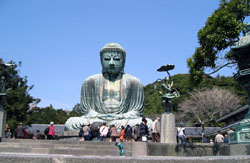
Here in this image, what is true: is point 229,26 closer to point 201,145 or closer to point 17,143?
point 201,145

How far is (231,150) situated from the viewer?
768 cm

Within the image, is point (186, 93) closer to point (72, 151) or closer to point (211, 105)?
point (211, 105)

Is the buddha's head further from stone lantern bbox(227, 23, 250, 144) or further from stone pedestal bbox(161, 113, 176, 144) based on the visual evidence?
stone lantern bbox(227, 23, 250, 144)

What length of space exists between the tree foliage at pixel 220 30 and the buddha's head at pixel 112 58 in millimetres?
7294

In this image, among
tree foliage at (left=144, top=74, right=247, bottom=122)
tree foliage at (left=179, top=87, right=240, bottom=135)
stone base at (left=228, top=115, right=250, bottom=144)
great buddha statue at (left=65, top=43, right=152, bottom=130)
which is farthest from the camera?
tree foliage at (left=144, top=74, right=247, bottom=122)

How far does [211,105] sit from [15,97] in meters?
23.6

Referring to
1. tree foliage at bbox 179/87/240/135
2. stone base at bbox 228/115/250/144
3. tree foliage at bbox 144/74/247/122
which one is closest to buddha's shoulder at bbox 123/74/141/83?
stone base at bbox 228/115/250/144

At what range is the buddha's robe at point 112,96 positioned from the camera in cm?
1883

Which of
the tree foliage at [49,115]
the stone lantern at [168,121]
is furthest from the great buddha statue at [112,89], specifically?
the tree foliage at [49,115]

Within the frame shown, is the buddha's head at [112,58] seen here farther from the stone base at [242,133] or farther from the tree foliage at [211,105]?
the tree foliage at [211,105]

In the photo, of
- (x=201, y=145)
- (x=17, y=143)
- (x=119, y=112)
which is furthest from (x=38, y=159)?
(x=119, y=112)

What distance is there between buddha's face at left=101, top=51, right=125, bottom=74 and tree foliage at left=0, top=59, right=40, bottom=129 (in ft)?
27.9

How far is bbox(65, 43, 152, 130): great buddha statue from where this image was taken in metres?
19.0

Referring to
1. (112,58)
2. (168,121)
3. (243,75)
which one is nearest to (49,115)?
(112,58)
